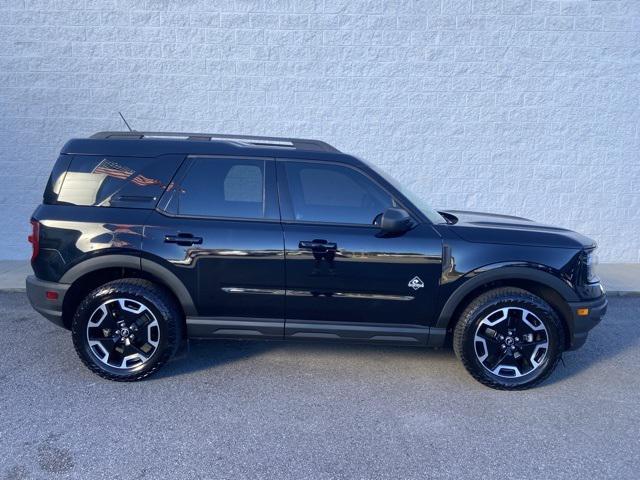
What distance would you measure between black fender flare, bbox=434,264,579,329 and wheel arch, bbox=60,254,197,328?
2009 millimetres

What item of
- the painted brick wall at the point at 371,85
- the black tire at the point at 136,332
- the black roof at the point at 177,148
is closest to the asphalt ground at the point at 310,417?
the black tire at the point at 136,332

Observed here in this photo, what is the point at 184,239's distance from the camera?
375 centimetres

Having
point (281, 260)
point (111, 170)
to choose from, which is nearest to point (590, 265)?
point (281, 260)

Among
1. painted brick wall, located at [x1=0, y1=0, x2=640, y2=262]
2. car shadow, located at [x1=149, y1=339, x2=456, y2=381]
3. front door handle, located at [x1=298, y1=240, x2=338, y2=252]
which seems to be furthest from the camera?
painted brick wall, located at [x1=0, y1=0, x2=640, y2=262]

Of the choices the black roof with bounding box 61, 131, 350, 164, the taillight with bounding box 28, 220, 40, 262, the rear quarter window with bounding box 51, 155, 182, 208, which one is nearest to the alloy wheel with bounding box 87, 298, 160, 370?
the taillight with bounding box 28, 220, 40, 262

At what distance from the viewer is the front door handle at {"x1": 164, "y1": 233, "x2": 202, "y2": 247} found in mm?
3744

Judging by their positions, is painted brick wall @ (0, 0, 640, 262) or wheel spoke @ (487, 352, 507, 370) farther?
painted brick wall @ (0, 0, 640, 262)

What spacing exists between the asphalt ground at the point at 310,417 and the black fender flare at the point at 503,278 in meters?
0.68

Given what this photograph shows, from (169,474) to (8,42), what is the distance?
7.27 metres

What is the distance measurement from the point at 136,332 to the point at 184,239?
2.72ft

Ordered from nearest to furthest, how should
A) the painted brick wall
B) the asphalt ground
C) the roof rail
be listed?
the asphalt ground → the roof rail → the painted brick wall

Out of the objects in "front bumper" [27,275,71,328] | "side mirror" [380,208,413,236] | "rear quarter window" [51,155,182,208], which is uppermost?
"rear quarter window" [51,155,182,208]

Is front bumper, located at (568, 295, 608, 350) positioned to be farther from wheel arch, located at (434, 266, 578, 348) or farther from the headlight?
the headlight

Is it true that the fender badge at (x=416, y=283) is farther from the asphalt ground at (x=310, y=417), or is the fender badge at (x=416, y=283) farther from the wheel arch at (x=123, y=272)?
the wheel arch at (x=123, y=272)
